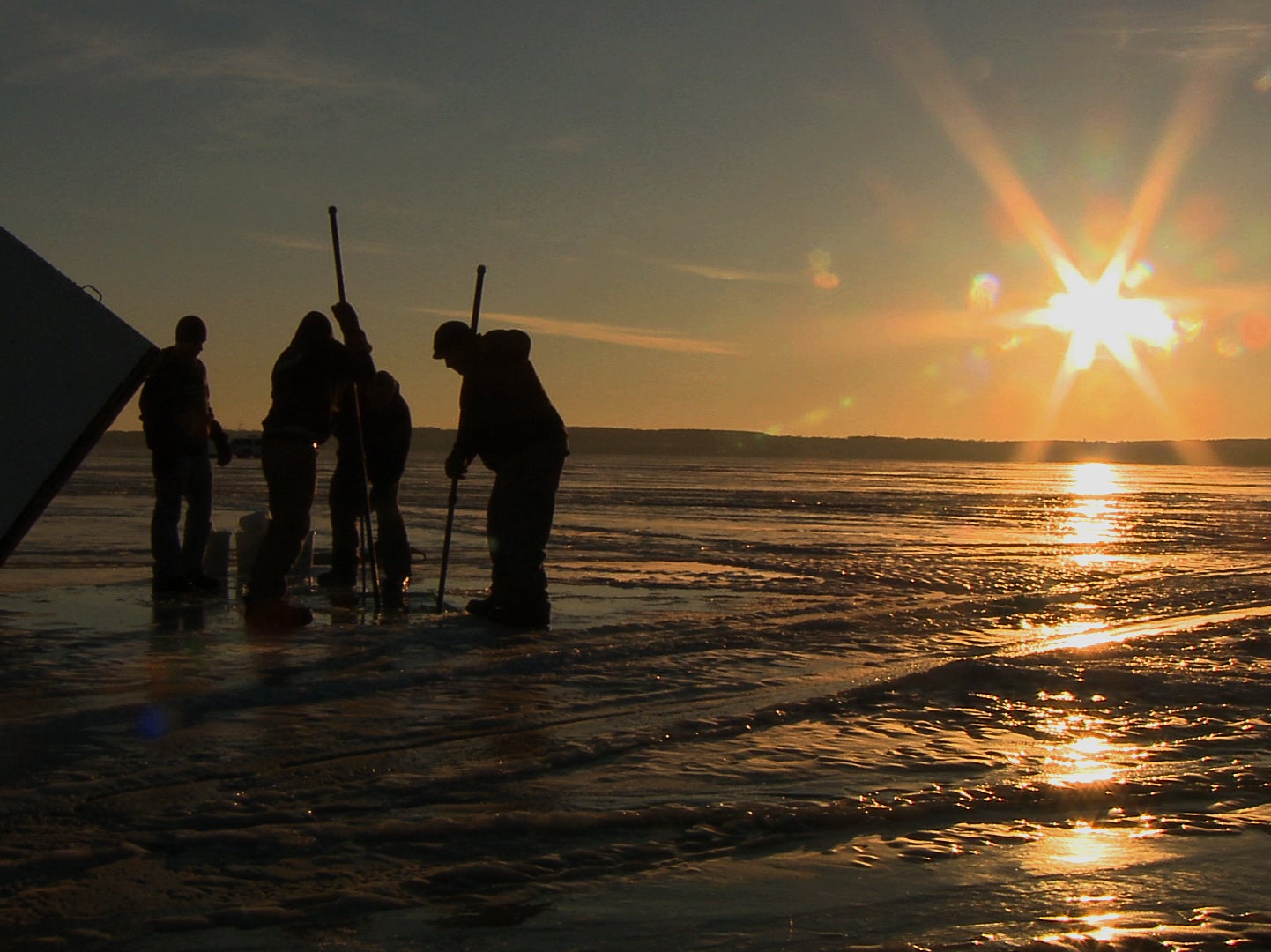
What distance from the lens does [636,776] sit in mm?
4285

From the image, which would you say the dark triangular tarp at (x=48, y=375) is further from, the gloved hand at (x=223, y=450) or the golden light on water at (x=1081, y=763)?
the gloved hand at (x=223, y=450)

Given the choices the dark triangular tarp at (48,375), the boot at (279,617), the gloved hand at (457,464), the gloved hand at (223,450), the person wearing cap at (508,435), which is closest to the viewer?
the dark triangular tarp at (48,375)

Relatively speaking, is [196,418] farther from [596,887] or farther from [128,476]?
[128,476]

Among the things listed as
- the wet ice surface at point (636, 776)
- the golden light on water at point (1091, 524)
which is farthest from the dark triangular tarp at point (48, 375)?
the golden light on water at point (1091, 524)

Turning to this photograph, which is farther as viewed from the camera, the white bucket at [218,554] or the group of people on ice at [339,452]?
the white bucket at [218,554]

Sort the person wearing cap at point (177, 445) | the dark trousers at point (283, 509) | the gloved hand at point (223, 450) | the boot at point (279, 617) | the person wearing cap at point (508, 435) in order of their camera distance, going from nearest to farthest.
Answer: the boot at point (279, 617) < the dark trousers at point (283, 509) < the person wearing cap at point (508, 435) < the person wearing cap at point (177, 445) < the gloved hand at point (223, 450)

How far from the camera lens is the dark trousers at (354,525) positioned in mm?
9203

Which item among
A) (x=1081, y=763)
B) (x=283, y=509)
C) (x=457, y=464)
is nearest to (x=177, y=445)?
(x=283, y=509)

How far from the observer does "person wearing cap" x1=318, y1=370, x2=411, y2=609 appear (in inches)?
364

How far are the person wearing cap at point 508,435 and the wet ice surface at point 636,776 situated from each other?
60 cm

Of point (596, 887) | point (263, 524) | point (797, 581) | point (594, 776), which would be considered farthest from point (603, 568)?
point (596, 887)

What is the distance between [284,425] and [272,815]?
4657 millimetres

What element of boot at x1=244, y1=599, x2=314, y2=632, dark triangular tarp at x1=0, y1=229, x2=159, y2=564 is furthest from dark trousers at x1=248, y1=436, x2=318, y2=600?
dark triangular tarp at x1=0, y1=229, x2=159, y2=564

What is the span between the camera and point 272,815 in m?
3.68
